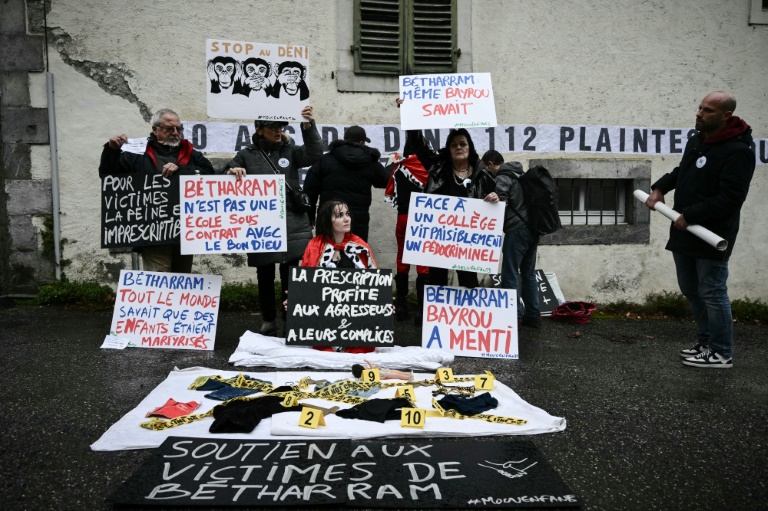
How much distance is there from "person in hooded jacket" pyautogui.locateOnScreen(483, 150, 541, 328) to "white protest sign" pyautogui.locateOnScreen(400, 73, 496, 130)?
0.88m

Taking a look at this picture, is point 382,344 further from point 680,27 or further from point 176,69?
point 680,27

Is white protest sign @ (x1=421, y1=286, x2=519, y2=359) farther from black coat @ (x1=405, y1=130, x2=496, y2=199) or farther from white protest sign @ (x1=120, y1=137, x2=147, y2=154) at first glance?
white protest sign @ (x1=120, y1=137, x2=147, y2=154)

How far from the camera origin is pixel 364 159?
21.1 feet

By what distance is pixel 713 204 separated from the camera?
4.97 m

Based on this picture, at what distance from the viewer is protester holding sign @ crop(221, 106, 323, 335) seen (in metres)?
5.99

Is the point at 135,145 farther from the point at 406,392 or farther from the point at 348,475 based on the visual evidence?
the point at 348,475

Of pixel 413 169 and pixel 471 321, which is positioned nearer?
pixel 471 321

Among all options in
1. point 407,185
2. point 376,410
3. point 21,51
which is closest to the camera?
point 376,410

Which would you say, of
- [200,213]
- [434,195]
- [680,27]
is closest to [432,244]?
[434,195]

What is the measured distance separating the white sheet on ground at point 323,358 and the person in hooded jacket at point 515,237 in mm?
1845

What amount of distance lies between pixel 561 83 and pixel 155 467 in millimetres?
7197

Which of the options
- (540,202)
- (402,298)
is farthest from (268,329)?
(540,202)

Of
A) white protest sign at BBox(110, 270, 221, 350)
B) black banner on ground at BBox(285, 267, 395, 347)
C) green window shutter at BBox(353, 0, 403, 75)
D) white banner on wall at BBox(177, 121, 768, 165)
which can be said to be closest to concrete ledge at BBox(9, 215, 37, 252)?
white banner on wall at BBox(177, 121, 768, 165)

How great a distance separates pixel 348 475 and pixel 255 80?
3.90 metres
